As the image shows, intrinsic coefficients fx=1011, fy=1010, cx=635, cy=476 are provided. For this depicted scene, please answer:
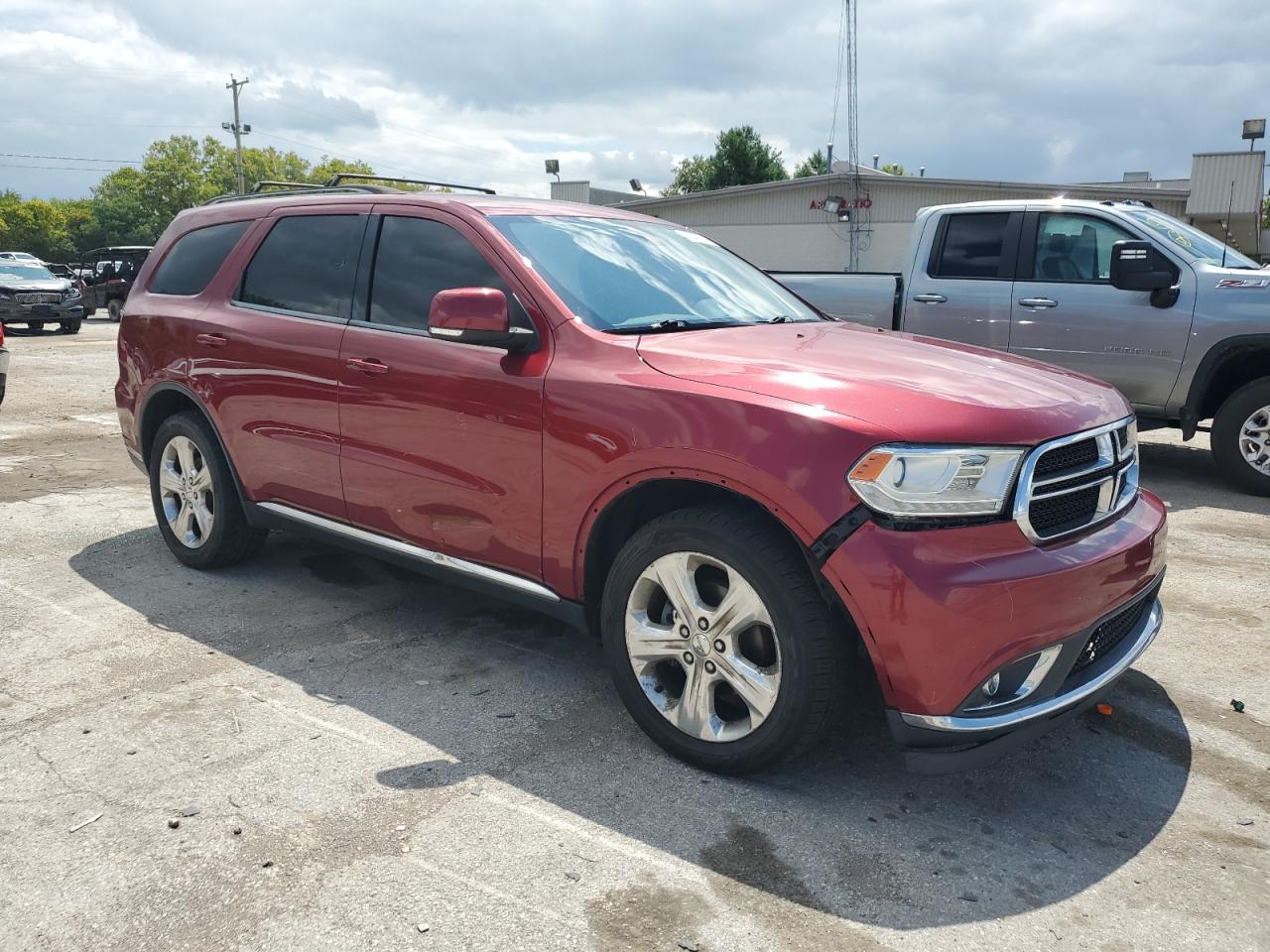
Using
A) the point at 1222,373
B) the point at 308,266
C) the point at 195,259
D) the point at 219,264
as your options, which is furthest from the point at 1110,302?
the point at 195,259

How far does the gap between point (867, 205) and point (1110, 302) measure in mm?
24982

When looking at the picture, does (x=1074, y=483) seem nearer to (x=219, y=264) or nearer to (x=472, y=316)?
(x=472, y=316)

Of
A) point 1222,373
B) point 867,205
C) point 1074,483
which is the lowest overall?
point 1222,373

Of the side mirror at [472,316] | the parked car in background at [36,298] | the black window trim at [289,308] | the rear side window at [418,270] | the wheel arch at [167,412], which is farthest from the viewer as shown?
the parked car in background at [36,298]

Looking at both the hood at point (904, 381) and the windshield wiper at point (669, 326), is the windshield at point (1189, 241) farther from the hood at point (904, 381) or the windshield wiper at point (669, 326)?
the windshield wiper at point (669, 326)

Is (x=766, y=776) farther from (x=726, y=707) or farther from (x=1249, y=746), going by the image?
(x=1249, y=746)

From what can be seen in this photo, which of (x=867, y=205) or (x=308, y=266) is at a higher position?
(x=867, y=205)

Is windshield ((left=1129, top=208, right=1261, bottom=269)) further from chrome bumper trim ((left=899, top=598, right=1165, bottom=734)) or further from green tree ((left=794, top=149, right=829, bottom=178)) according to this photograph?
green tree ((left=794, top=149, right=829, bottom=178))

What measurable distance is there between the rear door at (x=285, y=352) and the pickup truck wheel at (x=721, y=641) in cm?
165

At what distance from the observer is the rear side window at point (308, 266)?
13.9 ft

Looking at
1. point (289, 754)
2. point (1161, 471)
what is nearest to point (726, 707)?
point (289, 754)

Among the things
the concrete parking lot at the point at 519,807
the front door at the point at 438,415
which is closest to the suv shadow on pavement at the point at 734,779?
the concrete parking lot at the point at 519,807

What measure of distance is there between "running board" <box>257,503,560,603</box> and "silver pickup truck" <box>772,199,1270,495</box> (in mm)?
5151

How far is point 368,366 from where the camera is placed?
3939 millimetres
